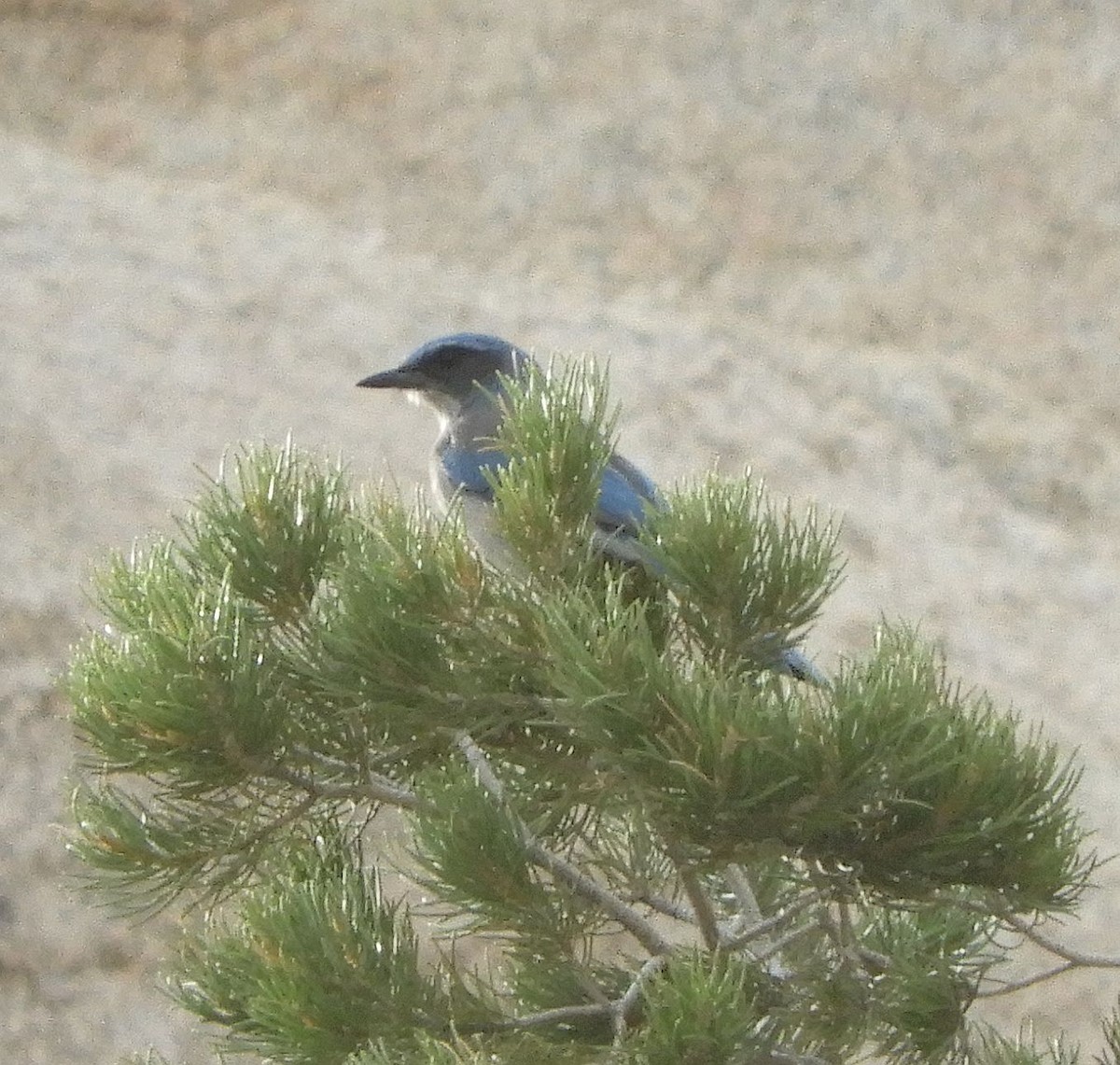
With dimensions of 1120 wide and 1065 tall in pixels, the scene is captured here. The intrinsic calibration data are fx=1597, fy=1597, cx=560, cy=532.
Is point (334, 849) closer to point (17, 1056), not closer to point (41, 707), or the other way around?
point (17, 1056)

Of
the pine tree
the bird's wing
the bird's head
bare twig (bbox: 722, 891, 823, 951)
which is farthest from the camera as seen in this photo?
the bird's head

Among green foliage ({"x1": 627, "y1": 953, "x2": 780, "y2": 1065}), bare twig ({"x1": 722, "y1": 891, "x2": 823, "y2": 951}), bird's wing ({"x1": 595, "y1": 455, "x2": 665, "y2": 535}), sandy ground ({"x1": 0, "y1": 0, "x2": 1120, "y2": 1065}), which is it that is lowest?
green foliage ({"x1": 627, "y1": 953, "x2": 780, "y2": 1065})

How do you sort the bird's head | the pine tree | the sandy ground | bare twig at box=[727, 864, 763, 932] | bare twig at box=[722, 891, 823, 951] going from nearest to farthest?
the pine tree, bare twig at box=[722, 891, 823, 951], bare twig at box=[727, 864, 763, 932], the bird's head, the sandy ground

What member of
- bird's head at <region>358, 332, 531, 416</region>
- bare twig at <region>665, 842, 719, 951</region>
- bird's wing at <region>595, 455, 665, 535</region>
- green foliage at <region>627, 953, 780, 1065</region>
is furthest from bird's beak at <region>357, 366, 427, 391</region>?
green foliage at <region>627, 953, 780, 1065</region>

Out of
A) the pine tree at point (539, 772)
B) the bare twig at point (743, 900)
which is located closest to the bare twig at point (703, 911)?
the pine tree at point (539, 772)

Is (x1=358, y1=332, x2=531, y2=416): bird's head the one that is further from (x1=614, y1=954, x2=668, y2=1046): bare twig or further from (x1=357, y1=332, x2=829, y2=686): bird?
(x1=614, y1=954, x2=668, y2=1046): bare twig
